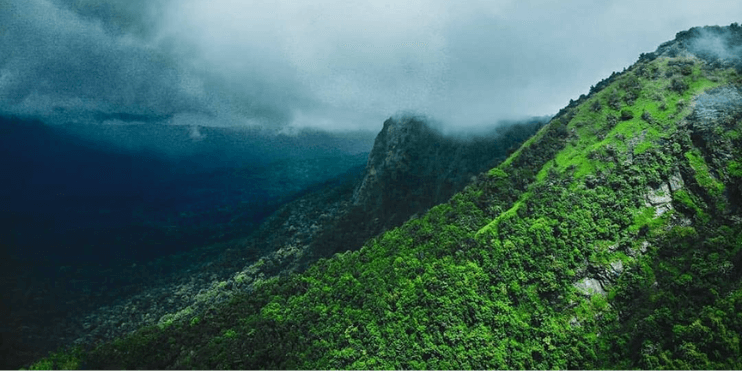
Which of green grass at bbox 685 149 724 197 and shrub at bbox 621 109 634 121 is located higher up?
shrub at bbox 621 109 634 121

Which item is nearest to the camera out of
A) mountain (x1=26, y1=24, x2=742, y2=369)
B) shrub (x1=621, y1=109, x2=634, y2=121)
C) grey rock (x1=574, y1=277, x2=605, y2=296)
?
mountain (x1=26, y1=24, x2=742, y2=369)

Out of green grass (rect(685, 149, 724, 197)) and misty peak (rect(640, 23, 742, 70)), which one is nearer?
green grass (rect(685, 149, 724, 197))

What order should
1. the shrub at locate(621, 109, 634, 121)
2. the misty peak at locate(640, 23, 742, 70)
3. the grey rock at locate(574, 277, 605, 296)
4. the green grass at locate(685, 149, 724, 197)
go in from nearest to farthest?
the grey rock at locate(574, 277, 605, 296), the green grass at locate(685, 149, 724, 197), the shrub at locate(621, 109, 634, 121), the misty peak at locate(640, 23, 742, 70)

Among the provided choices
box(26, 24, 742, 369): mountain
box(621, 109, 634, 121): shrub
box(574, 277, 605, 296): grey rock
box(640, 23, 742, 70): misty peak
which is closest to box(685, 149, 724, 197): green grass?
box(26, 24, 742, 369): mountain

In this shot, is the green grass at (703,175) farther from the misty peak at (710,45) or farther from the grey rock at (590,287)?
the misty peak at (710,45)

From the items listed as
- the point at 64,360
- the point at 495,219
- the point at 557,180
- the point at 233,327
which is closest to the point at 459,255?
the point at 495,219

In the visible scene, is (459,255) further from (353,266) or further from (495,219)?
(353,266)

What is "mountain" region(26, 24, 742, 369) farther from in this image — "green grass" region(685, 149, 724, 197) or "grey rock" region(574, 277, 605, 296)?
"grey rock" region(574, 277, 605, 296)

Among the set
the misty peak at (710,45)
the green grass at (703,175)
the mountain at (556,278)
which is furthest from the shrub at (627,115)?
the misty peak at (710,45)
